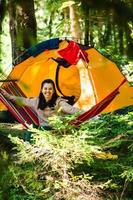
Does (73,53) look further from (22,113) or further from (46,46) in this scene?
(22,113)

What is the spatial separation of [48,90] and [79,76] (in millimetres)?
1970

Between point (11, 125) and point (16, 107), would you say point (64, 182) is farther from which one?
point (11, 125)

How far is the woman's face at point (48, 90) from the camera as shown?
502cm

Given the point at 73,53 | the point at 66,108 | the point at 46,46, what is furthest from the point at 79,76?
the point at 66,108

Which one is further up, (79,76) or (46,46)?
(46,46)

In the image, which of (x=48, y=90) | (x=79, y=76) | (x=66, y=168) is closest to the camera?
(x=66, y=168)

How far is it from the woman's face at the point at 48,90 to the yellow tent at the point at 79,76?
1.19 metres

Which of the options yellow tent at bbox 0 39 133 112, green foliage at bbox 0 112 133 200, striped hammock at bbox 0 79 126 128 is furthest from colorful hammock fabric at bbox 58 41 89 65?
green foliage at bbox 0 112 133 200

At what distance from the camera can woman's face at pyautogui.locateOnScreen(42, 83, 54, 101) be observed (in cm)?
502

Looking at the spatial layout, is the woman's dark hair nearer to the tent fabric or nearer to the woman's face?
the woman's face

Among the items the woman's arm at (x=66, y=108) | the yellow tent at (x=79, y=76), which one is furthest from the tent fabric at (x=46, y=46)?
the woman's arm at (x=66, y=108)

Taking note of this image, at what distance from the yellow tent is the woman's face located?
3.91 ft

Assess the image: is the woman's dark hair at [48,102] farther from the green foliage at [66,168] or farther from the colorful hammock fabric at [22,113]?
the green foliage at [66,168]

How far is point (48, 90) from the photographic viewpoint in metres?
5.02
